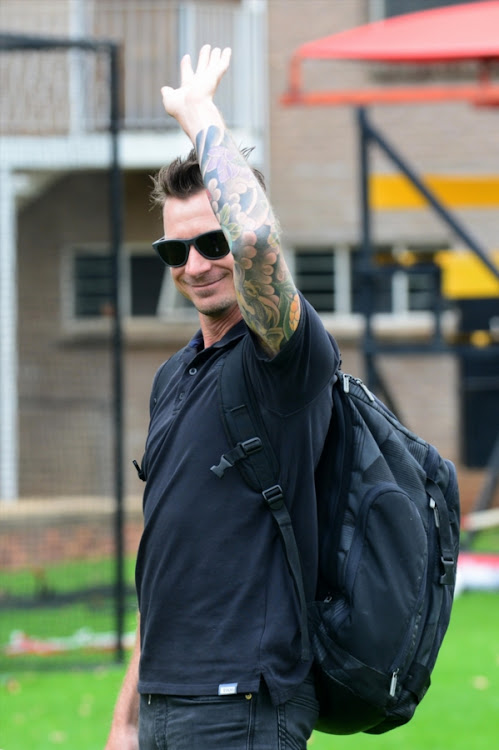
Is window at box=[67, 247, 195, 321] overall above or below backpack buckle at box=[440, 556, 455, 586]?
below

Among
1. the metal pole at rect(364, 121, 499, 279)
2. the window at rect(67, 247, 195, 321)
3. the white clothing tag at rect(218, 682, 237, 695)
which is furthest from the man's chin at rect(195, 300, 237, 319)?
the window at rect(67, 247, 195, 321)

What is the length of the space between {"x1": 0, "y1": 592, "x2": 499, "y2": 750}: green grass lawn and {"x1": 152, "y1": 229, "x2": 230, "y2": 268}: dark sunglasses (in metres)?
3.55

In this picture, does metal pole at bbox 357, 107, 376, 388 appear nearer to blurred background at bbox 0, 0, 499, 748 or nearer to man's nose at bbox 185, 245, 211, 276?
blurred background at bbox 0, 0, 499, 748

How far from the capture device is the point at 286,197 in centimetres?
1480

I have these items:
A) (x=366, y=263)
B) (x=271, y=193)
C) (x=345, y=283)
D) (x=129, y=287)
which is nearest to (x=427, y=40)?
(x=366, y=263)

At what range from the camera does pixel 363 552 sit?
2.44m

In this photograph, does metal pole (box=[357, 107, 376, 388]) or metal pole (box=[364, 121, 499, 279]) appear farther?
metal pole (box=[364, 121, 499, 279])

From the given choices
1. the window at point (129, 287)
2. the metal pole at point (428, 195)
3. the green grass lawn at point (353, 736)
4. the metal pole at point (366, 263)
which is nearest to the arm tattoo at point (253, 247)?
the green grass lawn at point (353, 736)

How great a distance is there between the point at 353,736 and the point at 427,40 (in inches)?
167

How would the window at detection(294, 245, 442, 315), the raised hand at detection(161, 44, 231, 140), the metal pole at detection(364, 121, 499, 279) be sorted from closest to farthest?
the raised hand at detection(161, 44, 231, 140)
the metal pole at detection(364, 121, 499, 279)
the window at detection(294, 245, 442, 315)

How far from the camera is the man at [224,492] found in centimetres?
228

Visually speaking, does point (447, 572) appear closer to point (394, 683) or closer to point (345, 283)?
point (394, 683)

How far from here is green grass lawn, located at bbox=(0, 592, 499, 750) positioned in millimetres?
5676

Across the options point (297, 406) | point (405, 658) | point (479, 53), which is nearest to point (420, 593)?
point (405, 658)
